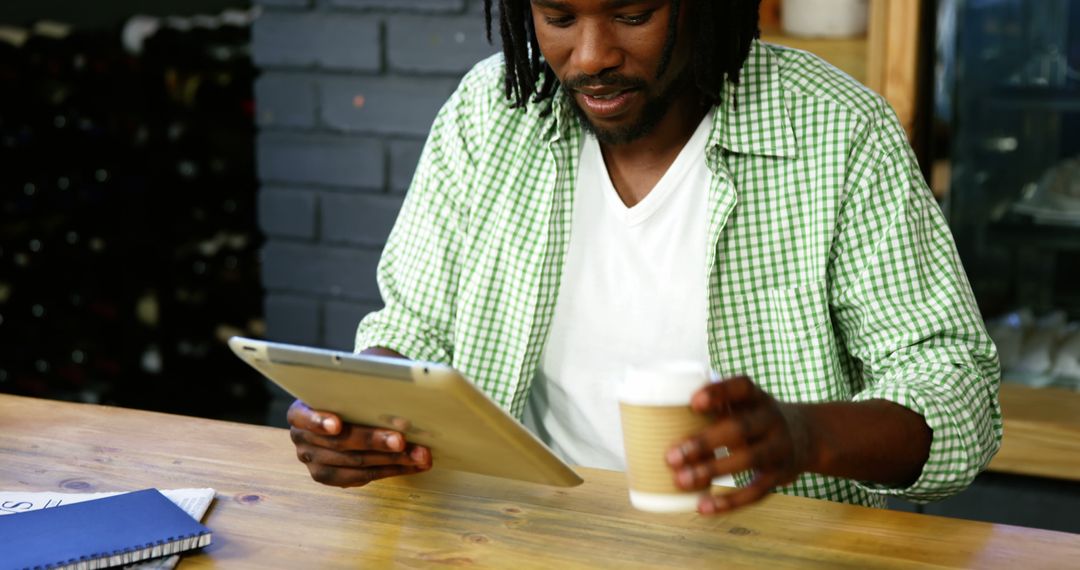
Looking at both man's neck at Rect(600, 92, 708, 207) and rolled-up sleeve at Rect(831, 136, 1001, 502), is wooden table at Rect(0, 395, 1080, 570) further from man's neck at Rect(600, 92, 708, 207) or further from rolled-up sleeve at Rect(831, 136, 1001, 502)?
man's neck at Rect(600, 92, 708, 207)

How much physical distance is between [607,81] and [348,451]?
54cm

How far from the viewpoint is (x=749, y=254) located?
1510 mm

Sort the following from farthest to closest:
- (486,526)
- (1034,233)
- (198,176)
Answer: (198,176), (1034,233), (486,526)

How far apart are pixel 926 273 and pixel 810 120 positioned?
0.23m

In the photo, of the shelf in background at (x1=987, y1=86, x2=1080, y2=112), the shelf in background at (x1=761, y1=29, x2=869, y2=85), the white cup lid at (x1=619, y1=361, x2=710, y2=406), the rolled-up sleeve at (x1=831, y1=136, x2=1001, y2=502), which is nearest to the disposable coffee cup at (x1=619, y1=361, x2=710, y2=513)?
the white cup lid at (x1=619, y1=361, x2=710, y2=406)

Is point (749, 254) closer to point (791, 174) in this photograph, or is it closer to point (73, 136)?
point (791, 174)

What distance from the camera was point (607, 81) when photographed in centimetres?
148

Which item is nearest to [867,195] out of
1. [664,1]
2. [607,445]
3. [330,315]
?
[664,1]

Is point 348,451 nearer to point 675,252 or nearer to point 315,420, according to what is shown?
point 315,420

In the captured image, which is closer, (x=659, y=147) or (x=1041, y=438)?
(x=659, y=147)

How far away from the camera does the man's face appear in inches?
56.5

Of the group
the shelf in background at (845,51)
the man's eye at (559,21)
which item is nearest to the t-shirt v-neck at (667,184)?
the man's eye at (559,21)

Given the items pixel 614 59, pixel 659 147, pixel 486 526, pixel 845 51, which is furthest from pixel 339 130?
pixel 486 526

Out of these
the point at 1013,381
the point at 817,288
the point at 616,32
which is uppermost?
the point at 616,32
